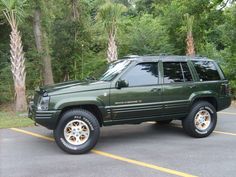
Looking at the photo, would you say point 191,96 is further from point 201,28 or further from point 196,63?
point 201,28

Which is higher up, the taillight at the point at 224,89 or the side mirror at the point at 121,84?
the side mirror at the point at 121,84

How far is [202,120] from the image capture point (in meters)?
9.06

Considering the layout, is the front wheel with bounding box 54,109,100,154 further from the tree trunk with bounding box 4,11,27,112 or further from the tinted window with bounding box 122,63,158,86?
the tree trunk with bounding box 4,11,27,112

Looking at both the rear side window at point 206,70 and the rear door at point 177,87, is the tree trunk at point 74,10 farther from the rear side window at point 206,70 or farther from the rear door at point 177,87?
the rear door at point 177,87

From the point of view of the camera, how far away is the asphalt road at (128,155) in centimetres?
639

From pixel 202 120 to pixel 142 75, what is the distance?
185 cm

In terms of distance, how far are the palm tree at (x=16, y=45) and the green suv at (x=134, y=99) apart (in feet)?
16.0

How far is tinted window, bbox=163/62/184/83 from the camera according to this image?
28.7ft

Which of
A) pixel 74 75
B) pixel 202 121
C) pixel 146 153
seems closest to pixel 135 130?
pixel 202 121

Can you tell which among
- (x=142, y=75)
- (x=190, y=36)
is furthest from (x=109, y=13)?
(x=142, y=75)

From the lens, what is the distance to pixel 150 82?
8.48m

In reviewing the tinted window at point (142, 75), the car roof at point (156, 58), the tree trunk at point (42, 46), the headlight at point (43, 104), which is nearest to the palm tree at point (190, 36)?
the tree trunk at point (42, 46)

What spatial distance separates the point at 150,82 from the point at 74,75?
10668 mm

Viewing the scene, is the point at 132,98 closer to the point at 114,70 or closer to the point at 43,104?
the point at 114,70
